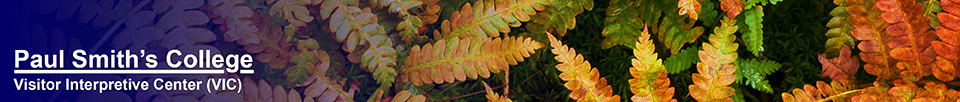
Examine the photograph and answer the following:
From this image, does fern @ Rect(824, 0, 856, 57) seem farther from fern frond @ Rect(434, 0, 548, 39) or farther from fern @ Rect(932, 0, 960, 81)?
fern frond @ Rect(434, 0, 548, 39)

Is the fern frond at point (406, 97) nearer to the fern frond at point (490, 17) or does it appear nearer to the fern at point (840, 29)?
the fern frond at point (490, 17)

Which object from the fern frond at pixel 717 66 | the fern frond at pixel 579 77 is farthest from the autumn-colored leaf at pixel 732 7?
the fern frond at pixel 579 77

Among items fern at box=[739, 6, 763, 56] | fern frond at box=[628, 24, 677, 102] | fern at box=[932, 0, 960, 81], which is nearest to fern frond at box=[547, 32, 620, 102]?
fern frond at box=[628, 24, 677, 102]

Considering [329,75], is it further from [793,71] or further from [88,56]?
[793,71]

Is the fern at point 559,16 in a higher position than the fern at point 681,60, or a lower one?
higher

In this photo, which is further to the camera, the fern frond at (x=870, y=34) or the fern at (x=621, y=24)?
the fern at (x=621, y=24)

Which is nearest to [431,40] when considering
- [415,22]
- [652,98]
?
[415,22]

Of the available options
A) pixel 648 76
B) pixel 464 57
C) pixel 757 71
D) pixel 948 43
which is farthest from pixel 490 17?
pixel 948 43
